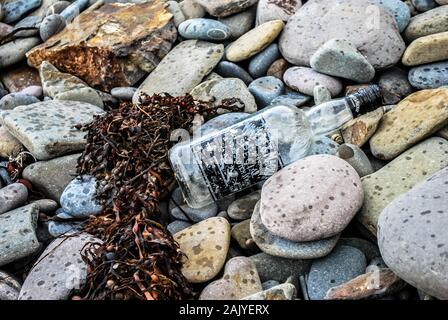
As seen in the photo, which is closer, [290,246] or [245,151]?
[290,246]

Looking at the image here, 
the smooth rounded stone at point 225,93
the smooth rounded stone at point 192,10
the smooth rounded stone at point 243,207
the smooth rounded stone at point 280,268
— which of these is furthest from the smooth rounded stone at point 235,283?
the smooth rounded stone at point 192,10

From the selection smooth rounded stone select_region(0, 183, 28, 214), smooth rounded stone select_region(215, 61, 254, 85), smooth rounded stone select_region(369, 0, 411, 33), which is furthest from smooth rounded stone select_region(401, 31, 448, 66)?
smooth rounded stone select_region(0, 183, 28, 214)

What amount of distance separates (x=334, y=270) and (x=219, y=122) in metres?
0.94

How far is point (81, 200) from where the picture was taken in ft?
7.79

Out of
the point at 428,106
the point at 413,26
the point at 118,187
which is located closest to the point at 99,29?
the point at 118,187

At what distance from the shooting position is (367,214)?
2.07 meters

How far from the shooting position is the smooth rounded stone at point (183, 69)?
3082 mm

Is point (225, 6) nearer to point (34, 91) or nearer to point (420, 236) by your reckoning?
point (34, 91)

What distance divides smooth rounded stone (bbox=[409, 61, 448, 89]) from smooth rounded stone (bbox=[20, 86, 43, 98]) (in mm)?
2068

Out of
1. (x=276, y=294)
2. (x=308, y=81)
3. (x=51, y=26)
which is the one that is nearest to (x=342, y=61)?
(x=308, y=81)

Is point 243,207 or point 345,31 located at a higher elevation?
point 345,31

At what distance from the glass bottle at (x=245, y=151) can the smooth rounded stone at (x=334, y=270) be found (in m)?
0.46

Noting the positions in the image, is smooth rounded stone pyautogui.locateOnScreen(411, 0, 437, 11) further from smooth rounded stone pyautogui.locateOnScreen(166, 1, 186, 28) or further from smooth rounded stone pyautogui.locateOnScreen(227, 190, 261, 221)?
smooth rounded stone pyautogui.locateOnScreen(227, 190, 261, 221)

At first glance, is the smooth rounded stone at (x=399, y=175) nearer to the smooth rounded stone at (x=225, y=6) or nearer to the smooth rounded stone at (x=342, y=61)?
the smooth rounded stone at (x=342, y=61)
